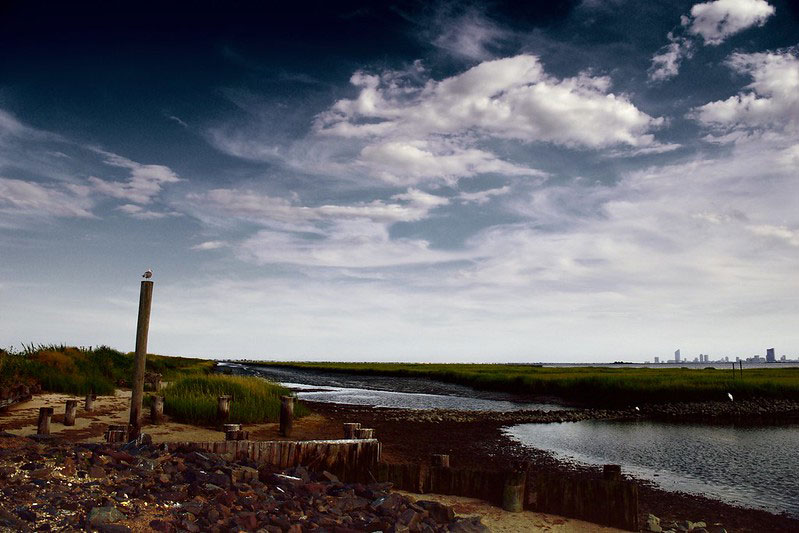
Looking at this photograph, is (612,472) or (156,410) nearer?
(612,472)

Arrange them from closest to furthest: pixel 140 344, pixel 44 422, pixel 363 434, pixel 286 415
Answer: pixel 363 434 → pixel 44 422 → pixel 140 344 → pixel 286 415

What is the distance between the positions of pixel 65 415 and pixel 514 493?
14.0m

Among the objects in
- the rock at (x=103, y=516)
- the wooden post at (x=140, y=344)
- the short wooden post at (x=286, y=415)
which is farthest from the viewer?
the short wooden post at (x=286, y=415)

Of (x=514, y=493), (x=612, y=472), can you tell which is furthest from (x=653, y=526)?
(x=514, y=493)

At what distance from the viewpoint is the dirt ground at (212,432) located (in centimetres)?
1021

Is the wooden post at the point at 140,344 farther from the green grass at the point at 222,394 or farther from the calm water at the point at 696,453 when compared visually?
the calm water at the point at 696,453

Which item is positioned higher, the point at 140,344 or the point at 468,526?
the point at 140,344

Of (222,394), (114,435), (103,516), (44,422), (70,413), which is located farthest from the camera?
(222,394)

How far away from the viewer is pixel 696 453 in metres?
21.7

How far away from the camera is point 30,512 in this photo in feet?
24.4

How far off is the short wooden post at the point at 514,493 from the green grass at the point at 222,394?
12318mm

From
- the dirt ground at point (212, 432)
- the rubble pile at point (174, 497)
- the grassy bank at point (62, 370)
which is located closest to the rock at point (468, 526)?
the rubble pile at point (174, 497)

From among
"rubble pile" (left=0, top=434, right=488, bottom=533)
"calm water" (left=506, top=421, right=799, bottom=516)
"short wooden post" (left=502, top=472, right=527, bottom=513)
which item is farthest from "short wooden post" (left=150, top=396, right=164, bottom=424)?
"calm water" (left=506, top=421, right=799, bottom=516)

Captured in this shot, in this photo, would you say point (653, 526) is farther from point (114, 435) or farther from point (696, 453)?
point (696, 453)
